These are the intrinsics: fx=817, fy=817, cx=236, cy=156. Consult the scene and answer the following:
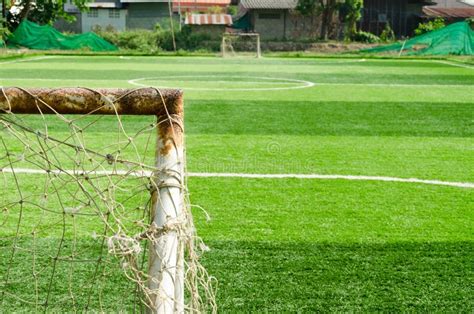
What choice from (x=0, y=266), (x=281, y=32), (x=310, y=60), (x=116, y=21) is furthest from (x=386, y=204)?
(x=116, y=21)

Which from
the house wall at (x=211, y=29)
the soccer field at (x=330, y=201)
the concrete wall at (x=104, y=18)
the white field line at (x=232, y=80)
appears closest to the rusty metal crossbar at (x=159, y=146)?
the soccer field at (x=330, y=201)

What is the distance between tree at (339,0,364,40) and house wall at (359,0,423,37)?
2557 mm

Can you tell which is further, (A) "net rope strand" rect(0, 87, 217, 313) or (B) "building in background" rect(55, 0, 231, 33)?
(B) "building in background" rect(55, 0, 231, 33)

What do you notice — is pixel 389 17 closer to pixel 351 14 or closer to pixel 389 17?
pixel 389 17

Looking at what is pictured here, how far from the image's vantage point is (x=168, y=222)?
7.31 feet

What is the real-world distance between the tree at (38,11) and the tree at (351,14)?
1452 centimetres

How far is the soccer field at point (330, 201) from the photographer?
3.79 meters

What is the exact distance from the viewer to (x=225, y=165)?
6.84 m

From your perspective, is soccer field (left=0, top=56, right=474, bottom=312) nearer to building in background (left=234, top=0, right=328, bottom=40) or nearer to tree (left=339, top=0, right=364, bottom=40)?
tree (left=339, top=0, right=364, bottom=40)

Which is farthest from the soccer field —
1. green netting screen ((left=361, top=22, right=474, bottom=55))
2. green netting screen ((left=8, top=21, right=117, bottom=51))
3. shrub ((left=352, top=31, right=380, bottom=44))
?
shrub ((left=352, top=31, right=380, bottom=44))

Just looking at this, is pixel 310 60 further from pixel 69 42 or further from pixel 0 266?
pixel 0 266

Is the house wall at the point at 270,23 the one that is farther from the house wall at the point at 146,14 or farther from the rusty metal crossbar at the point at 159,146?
the rusty metal crossbar at the point at 159,146

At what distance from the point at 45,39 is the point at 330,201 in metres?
26.0

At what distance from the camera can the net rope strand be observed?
7.59 feet
